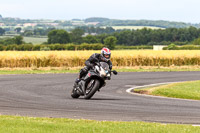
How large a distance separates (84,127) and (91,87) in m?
6.83

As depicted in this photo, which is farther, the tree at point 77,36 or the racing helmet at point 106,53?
Result: the tree at point 77,36

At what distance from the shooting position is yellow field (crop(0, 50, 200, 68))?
129ft

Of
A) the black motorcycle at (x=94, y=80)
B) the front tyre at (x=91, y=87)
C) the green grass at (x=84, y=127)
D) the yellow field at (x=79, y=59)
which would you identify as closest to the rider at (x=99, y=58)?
the black motorcycle at (x=94, y=80)

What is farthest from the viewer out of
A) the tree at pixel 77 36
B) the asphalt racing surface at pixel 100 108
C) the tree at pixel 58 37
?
the tree at pixel 77 36

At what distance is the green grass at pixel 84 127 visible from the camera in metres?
9.56

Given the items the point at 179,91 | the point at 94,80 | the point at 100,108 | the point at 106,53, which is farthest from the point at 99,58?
the point at 179,91

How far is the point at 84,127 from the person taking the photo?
997cm

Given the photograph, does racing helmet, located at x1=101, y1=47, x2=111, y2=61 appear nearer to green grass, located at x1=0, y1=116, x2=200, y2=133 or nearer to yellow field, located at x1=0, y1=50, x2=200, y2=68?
green grass, located at x1=0, y1=116, x2=200, y2=133

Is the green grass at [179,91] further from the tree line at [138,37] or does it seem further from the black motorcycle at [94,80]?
the tree line at [138,37]

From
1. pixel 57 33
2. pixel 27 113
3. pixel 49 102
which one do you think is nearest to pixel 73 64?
pixel 49 102

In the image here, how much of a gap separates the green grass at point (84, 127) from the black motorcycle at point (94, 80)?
5228 millimetres

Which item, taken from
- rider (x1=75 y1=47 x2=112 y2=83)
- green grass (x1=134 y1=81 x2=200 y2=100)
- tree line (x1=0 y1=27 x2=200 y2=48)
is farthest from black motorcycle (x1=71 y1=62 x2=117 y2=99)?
tree line (x1=0 y1=27 x2=200 y2=48)

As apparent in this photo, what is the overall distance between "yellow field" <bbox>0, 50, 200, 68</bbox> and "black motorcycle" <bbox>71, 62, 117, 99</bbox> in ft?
73.1

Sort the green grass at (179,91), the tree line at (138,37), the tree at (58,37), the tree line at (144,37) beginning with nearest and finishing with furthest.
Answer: the green grass at (179,91), the tree at (58,37), the tree line at (138,37), the tree line at (144,37)
